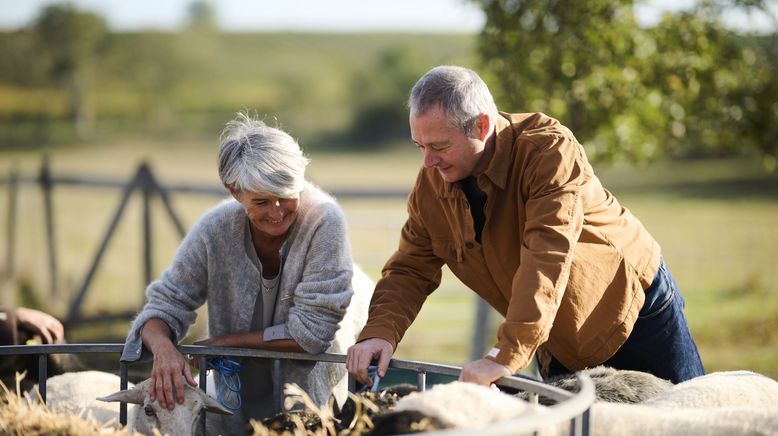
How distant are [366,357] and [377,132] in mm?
56342

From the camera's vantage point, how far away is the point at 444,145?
3.01 m

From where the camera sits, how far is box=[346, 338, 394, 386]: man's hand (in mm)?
3076

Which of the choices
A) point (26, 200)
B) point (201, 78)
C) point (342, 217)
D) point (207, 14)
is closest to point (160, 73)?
point (201, 78)

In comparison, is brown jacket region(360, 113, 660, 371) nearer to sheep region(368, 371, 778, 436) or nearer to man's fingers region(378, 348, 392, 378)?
man's fingers region(378, 348, 392, 378)

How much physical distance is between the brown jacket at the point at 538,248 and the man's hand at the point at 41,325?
1.50 metres

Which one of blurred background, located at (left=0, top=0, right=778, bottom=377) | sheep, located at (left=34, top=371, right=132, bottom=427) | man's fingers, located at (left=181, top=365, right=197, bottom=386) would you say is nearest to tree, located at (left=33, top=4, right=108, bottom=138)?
blurred background, located at (left=0, top=0, right=778, bottom=377)

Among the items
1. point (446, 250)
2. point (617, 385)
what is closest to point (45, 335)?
point (446, 250)

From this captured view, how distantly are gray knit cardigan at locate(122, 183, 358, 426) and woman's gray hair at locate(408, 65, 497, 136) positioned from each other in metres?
0.67

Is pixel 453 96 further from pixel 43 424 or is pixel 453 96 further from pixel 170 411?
pixel 43 424

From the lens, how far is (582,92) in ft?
19.9

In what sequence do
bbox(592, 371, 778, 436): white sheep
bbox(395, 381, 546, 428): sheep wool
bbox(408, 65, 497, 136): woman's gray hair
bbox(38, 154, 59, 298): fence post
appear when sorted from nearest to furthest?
bbox(395, 381, 546, 428): sheep wool < bbox(592, 371, 778, 436): white sheep < bbox(408, 65, 497, 136): woman's gray hair < bbox(38, 154, 59, 298): fence post

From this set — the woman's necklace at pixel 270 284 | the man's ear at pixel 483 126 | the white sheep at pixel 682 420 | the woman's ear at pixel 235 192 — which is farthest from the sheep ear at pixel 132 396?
the white sheep at pixel 682 420

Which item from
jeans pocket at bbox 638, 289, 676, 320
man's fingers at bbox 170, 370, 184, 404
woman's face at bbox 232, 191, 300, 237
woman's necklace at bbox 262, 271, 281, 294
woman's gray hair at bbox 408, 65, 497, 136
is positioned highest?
woman's gray hair at bbox 408, 65, 497, 136

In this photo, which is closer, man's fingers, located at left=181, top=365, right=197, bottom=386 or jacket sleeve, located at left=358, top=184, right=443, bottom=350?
man's fingers, located at left=181, top=365, right=197, bottom=386
